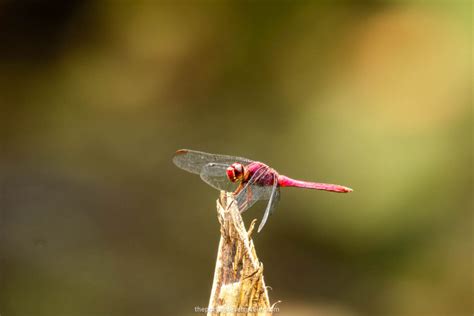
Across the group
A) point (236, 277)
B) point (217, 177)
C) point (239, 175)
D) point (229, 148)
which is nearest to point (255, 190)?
point (239, 175)

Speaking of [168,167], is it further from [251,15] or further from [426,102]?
[426,102]

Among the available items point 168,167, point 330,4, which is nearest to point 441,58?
point 330,4

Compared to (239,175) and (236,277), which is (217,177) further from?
(236,277)

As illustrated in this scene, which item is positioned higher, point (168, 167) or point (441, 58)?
point (441, 58)

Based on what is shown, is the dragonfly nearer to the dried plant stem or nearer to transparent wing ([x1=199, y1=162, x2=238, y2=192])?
transparent wing ([x1=199, y1=162, x2=238, y2=192])

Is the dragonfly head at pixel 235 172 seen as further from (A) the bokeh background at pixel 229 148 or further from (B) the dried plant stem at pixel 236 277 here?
(A) the bokeh background at pixel 229 148

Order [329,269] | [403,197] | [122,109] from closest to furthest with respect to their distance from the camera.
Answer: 1. [403,197]
2. [329,269]
3. [122,109]

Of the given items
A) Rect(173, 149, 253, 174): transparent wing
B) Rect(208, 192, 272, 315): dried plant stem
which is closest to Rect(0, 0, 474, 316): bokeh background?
Rect(173, 149, 253, 174): transparent wing
